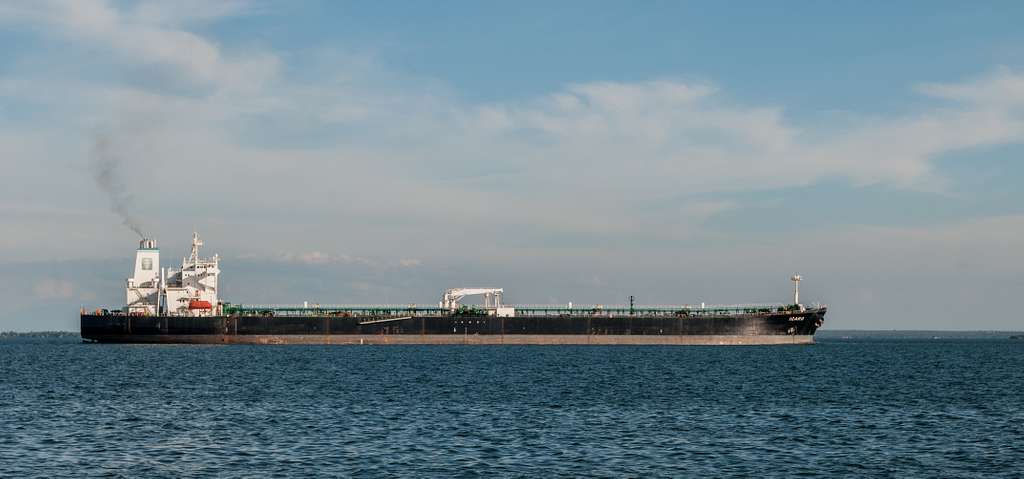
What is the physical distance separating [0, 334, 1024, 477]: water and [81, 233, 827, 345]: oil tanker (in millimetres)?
41409

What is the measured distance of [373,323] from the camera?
126375 mm

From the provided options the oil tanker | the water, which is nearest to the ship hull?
the oil tanker

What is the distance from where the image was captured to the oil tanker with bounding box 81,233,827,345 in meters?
124

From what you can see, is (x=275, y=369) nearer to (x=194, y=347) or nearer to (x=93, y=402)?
(x=93, y=402)

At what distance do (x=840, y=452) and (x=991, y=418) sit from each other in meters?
16.4

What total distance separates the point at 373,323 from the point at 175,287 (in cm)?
2629

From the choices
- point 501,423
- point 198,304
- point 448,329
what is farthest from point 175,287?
point 501,423

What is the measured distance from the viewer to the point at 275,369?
81562 millimetres

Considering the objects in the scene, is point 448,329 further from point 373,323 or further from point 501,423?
point 501,423

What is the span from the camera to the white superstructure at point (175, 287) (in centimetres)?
12738

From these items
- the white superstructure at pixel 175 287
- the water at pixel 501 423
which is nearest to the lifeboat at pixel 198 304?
the white superstructure at pixel 175 287

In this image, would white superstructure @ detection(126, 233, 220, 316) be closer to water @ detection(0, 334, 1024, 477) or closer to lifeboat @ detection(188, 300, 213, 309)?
lifeboat @ detection(188, 300, 213, 309)

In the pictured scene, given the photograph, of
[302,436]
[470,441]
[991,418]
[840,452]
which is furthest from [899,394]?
[302,436]

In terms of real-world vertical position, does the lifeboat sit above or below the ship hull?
above
